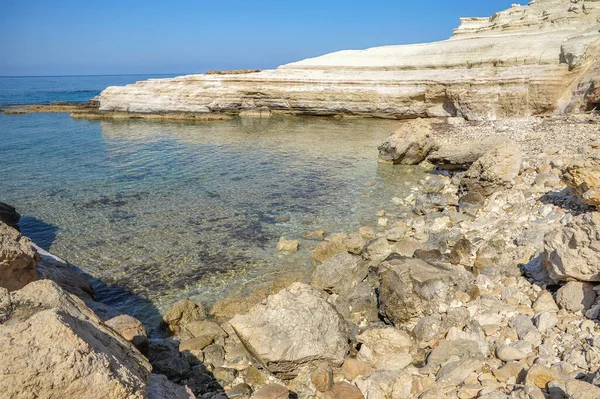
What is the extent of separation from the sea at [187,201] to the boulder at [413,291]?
3254 millimetres

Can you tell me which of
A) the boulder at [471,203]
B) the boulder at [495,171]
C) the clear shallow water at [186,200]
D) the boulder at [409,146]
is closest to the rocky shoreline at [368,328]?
the clear shallow water at [186,200]

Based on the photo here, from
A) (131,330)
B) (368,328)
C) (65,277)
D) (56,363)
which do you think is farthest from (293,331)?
(65,277)

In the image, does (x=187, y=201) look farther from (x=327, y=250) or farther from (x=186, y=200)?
(x=327, y=250)

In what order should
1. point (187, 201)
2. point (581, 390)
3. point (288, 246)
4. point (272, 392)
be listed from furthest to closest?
point (187, 201), point (288, 246), point (272, 392), point (581, 390)

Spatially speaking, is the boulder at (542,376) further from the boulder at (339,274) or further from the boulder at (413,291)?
the boulder at (339,274)

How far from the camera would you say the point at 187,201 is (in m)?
15.0

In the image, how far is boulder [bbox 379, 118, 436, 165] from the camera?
19.5 meters

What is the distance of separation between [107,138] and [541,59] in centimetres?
3003

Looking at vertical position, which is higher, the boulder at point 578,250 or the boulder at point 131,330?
the boulder at point 578,250

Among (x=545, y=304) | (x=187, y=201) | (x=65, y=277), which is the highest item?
(x=545, y=304)

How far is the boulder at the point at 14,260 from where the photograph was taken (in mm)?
5297

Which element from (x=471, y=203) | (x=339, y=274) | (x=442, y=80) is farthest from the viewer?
(x=442, y=80)

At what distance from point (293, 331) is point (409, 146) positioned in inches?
595

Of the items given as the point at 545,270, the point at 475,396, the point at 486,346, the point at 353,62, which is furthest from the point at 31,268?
the point at 353,62
